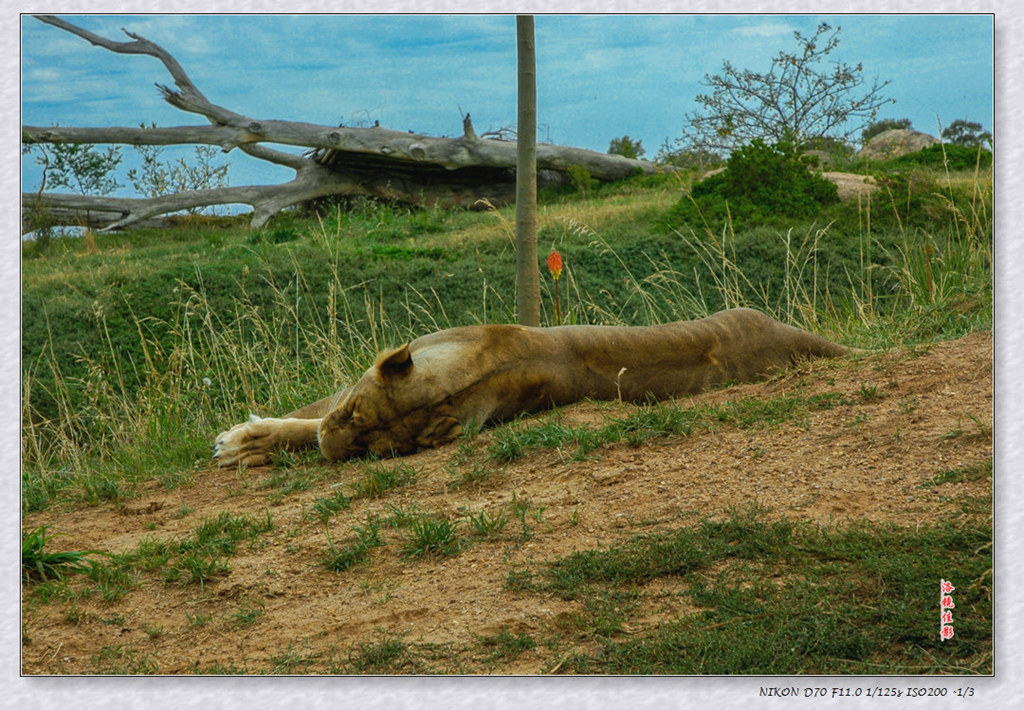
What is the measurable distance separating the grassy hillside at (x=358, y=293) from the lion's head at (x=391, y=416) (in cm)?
102

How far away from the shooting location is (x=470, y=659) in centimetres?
279

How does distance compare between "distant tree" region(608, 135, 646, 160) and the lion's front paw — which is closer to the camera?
the lion's front paw

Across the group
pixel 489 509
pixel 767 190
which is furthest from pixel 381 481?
pixel 767 190

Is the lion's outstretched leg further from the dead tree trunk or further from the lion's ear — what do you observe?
the dead tree trunk

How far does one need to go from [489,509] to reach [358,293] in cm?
701

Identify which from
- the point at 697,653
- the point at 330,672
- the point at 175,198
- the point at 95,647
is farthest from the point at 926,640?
the point at 175,198

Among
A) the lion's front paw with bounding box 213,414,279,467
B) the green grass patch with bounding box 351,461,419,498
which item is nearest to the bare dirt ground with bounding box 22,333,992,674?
the green grass patch with bounding box 351,461,419,498

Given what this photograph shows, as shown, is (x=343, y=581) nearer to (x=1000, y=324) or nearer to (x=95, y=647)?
(x=95, y=647)

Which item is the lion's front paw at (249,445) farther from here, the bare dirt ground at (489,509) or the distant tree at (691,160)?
the distant tree at (691,160)

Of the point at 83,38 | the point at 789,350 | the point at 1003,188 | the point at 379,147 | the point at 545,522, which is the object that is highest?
the point at 379,147

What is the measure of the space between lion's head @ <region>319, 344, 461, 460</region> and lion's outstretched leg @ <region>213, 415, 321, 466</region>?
0.34 meters

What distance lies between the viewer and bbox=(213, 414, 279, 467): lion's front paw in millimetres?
5000

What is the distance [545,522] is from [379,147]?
13110 millimetres

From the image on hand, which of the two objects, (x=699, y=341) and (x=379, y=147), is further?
(x=379, y=147)
